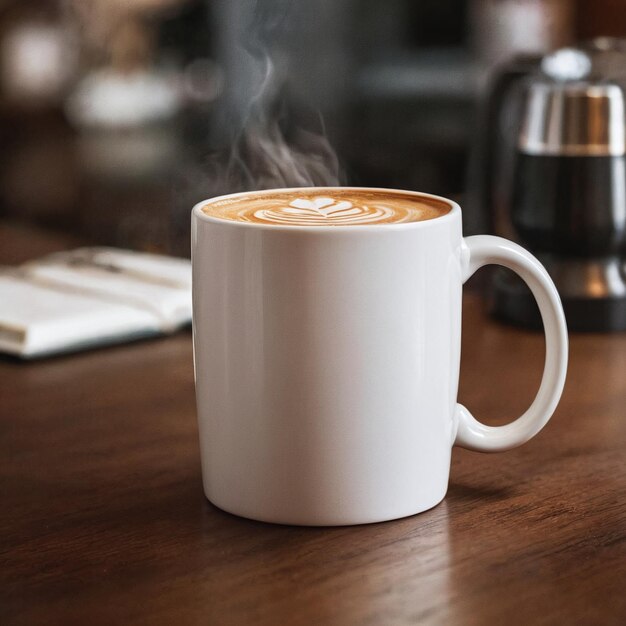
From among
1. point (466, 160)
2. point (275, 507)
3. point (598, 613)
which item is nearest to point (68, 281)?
point (275, 507)

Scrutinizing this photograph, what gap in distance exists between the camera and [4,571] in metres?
0.47

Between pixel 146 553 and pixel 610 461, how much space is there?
29 centimetres

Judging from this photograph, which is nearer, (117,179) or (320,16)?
(320,16)

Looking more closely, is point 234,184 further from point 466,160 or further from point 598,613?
point 598,613

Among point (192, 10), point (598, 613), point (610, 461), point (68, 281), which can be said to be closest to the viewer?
point (598, 613)

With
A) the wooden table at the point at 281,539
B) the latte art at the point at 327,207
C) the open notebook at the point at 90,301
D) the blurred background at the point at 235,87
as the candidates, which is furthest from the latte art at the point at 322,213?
Answer: the blurred background at the point at 235,87

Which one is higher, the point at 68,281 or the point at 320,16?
the point at 320,16

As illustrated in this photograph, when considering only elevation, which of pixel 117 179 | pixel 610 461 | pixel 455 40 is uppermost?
pixel 455 40

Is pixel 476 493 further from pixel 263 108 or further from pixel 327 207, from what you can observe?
pixel 263 108

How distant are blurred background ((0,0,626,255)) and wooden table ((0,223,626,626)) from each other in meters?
2.01

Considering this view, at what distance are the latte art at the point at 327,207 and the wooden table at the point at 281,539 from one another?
0.15m

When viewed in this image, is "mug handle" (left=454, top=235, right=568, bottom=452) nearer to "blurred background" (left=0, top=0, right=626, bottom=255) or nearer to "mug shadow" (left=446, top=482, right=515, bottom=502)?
"mug shadow" (left=446, top=482, right=515, bottom=502)

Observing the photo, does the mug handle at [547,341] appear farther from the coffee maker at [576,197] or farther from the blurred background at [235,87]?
the blurred background at [235,87]

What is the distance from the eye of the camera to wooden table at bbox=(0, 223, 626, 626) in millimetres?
434
